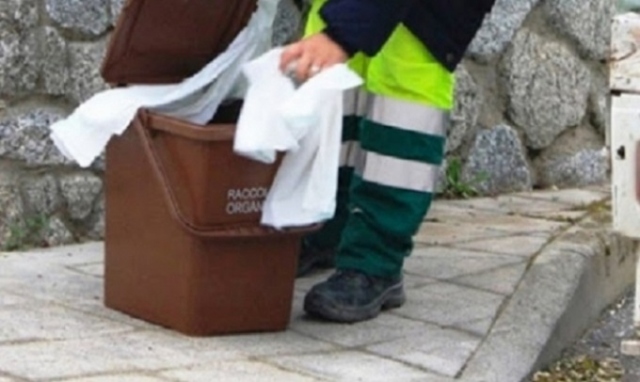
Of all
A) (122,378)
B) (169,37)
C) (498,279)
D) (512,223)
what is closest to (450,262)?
(498,279)

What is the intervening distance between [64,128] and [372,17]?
71 centimetres

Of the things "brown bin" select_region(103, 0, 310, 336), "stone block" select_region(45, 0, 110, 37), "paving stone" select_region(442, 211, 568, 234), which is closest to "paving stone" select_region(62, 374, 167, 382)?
"brown bin" select_region(103, 0, 310, 336)

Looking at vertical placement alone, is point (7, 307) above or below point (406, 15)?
→ below

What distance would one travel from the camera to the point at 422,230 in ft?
16.8

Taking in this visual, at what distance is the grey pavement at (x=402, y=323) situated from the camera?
347 cm

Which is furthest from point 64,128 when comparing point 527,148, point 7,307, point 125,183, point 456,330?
point 527,148

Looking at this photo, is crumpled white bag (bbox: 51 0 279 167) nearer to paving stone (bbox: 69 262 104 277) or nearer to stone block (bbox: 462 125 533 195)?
paving stone (bbox: 69 262 104 277)

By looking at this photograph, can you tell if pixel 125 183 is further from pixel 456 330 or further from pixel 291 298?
pixel 456 330

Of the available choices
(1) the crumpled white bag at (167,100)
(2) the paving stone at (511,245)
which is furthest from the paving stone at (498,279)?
(1) the crumpled white bag at (167,100)

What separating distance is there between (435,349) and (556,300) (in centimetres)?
60

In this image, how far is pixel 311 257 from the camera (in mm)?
4383

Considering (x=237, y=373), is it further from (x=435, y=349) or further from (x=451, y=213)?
(x=451, y=213)

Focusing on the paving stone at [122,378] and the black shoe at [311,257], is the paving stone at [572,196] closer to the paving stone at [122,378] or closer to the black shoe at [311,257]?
the black shoe at [311,257]

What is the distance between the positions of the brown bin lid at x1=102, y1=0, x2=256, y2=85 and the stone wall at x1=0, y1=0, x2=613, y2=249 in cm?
79
